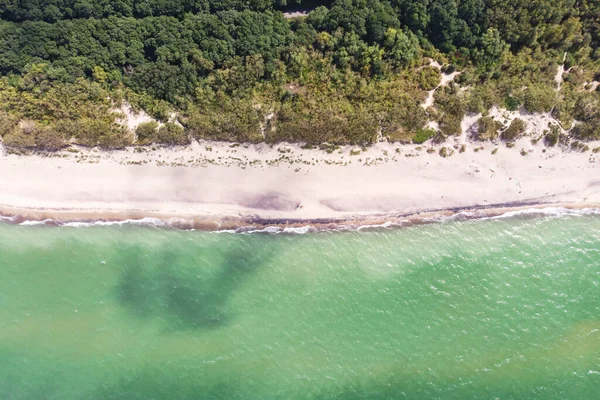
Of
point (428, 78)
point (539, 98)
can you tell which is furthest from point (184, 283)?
point (539, 98)

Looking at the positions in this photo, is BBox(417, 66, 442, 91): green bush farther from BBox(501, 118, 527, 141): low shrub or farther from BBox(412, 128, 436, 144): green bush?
BBox(501, 118, 527, 141): low shrub

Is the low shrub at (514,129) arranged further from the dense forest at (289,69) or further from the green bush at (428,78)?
the green bush at (428,78)

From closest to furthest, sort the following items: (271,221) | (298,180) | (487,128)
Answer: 1. (487,128)
2. (298,180)
3. (271,221)

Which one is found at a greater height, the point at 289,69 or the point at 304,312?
the point at 289,69

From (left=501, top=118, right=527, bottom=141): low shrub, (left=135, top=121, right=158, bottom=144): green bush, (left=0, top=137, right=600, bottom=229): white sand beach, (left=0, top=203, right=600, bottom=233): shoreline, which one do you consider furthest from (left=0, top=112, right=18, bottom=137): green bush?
(left=501, top=118, right=527, bottom=141): low shrub

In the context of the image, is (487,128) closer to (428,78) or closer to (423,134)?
(423,134)

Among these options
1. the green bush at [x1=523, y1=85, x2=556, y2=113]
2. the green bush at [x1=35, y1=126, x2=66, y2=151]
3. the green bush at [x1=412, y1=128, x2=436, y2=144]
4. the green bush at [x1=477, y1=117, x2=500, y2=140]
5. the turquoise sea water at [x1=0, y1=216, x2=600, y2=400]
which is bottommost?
the turquoise sea water at [x1=0, y1=216, x2=600, y2=400]

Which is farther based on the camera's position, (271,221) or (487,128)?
(271,221)
